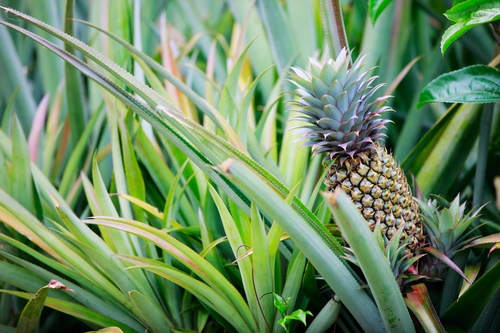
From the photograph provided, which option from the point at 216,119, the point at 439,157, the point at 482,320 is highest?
the point at 216,119

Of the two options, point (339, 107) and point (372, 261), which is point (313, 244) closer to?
point (372, 261)

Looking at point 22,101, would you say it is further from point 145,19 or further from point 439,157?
point 439,157

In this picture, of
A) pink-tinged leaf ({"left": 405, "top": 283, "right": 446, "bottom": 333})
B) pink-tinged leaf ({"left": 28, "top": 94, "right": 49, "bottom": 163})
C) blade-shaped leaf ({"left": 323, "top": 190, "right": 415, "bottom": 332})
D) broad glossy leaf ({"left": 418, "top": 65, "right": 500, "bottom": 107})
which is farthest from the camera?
pink-tinged leaf ({"left": 28, "top": 94, "right": 49, "bottom": 163})

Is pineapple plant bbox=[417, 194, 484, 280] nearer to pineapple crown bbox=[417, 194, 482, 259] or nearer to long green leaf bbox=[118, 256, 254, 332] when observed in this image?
pineapple crown bbox=[417, 194, 482, 259]

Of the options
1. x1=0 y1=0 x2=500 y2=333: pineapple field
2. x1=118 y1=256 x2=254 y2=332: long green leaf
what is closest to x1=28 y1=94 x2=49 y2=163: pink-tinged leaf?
x1=0 y1=0 x2=500 y2=333: pineapple field

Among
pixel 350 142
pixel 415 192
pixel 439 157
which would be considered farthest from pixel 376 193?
pixel 439 157

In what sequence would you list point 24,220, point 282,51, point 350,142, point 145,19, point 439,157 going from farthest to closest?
point 145,19, point 282,51, point 439,157, point 24,220, point 350,142

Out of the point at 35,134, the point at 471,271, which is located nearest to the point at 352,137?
the point at 471,271

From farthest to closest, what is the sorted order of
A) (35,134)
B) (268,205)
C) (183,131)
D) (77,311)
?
(35,134), (77,311), (183,131), (268,205)
